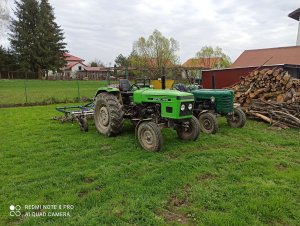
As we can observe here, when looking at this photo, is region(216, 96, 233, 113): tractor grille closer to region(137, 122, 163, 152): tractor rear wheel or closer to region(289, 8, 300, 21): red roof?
region(137, 122, 163, 152): tractor rear wheel

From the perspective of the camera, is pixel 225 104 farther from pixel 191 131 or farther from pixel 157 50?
pixel 157 50

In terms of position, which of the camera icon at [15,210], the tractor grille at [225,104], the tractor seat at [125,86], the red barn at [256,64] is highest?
the red barn at [256,64]

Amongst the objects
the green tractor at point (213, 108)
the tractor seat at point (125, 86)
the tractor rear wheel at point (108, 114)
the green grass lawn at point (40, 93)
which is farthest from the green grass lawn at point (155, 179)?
the green grass lawn at point (40, 93)

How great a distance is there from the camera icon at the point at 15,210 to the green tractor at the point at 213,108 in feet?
16.3

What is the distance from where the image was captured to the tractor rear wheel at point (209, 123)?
6.88 meters

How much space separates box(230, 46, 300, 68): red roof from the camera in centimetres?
1827

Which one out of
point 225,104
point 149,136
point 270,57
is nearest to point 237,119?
point 225,104

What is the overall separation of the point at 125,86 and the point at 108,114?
846 millimetres

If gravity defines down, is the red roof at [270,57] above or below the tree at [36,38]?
below

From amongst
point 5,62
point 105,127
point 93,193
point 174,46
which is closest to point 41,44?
point 5,62

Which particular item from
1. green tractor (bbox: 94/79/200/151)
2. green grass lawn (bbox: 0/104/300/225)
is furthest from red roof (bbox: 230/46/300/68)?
green tractor (bbox: 94/79/200/151)

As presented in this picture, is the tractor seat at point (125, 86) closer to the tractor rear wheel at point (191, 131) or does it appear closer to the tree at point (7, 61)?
the tractor rear wheel at point (191, 131)

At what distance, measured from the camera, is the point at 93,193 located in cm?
356

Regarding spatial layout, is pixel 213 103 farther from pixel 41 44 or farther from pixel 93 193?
pixel 41 44
